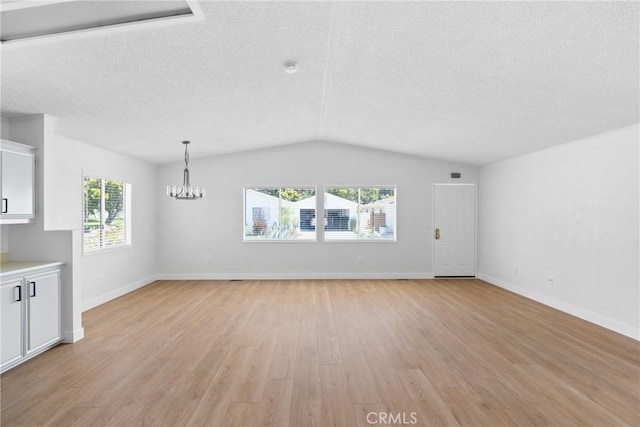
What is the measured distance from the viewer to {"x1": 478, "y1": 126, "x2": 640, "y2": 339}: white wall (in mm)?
4230

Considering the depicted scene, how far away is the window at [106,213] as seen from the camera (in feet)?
18.1

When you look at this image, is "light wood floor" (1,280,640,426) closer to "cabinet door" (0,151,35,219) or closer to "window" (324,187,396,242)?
"cabinet door" (0,151,35,219)

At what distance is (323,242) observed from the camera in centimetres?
780

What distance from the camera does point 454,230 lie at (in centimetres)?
784

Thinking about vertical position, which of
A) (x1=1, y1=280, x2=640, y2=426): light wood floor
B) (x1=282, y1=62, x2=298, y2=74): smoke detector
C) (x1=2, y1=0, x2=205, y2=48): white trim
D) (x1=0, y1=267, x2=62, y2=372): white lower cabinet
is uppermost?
(x1=282, y1=62, x2=298, y2=74): smoke detector

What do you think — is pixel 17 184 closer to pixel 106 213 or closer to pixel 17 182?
pixel 17 182

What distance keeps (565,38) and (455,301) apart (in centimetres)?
420

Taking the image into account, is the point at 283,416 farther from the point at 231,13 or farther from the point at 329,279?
the point at 329,279

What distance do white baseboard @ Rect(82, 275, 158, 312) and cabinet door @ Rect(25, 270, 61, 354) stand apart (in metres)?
1.61

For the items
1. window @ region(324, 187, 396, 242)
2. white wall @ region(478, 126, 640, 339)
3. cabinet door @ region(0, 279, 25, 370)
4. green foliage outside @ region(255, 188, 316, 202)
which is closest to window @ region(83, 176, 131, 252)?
cabinet door @ region(0, 279, 25, 370)

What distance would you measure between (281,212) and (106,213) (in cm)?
336

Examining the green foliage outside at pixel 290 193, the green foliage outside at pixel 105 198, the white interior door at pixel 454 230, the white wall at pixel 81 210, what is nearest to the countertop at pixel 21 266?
the white wall at pixel 81 210

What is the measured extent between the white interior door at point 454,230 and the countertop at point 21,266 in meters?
6.80

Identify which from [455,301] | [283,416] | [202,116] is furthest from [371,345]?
[202,116]
